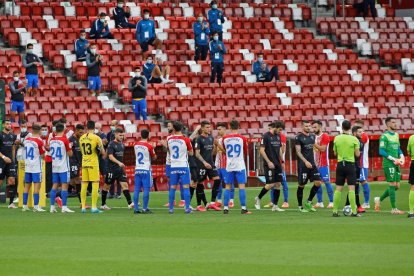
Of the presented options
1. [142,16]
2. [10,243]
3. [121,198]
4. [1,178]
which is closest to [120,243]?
[10,243]

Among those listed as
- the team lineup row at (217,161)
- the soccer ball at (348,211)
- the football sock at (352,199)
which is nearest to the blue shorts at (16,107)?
the team lineup row at (217,161)

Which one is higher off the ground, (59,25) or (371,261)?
(59,25)

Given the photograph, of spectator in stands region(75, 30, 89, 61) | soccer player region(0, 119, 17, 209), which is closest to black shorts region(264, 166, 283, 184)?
soccer player region(0, 119, 17, 209)

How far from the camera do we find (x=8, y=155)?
2919cm

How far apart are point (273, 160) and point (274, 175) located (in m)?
0.40

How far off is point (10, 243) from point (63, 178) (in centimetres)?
782

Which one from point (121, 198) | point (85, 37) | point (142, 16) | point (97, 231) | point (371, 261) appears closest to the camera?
point (371, 261)

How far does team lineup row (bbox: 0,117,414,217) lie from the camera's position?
25016 mm

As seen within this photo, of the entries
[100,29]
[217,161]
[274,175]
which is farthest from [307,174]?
[100,29]

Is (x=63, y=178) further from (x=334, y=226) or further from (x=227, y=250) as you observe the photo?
(x=227, y=250)

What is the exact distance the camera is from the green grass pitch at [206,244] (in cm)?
1545

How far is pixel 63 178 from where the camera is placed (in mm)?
26812

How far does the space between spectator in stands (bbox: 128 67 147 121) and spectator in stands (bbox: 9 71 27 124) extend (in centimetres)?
357

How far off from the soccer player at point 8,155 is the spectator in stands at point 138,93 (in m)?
8.87
